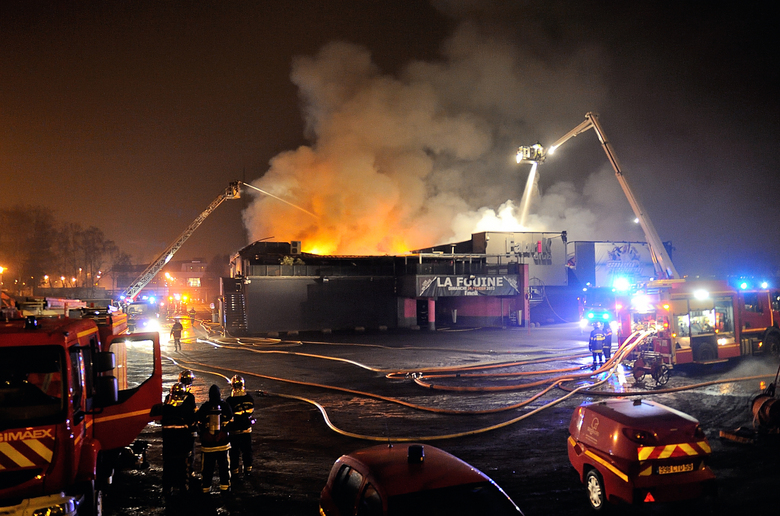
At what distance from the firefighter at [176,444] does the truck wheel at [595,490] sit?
16.7 ft

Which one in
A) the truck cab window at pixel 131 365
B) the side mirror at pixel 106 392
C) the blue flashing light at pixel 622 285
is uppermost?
the blue flashing light at pixel 622 285

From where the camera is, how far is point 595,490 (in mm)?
5785

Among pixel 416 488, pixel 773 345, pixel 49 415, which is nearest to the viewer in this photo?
pixel 416 488

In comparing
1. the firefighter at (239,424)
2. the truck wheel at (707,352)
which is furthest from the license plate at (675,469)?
the truck wheel at (707,352)

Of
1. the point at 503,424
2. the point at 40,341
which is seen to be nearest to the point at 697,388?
the point at 503,424

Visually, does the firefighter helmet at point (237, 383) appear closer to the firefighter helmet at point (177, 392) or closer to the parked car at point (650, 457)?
the firefighter helmet at point (177, 392)

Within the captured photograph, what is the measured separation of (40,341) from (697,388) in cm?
1401

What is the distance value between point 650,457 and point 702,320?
11.9 metres

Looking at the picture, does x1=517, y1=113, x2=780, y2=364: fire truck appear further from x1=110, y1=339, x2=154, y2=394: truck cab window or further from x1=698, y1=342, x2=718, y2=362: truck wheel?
x1=110, y1=339, x2=154, y2=394: truck cab window

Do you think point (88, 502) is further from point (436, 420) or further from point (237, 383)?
point (436, 420)

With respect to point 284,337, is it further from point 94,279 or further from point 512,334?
point 94,279

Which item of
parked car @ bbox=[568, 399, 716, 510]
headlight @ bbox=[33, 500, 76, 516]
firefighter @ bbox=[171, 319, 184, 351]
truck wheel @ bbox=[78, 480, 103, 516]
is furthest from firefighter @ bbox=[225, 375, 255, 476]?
firefighter @ bbox=[171, 319, 184, 351]

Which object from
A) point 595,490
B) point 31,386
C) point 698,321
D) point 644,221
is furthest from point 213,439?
point 644,221

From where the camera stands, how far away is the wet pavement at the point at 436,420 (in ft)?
21.1
